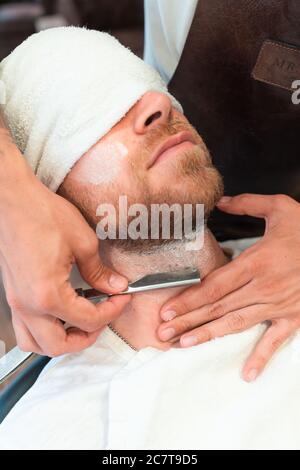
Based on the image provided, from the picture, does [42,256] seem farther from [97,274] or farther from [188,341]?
[188,341]

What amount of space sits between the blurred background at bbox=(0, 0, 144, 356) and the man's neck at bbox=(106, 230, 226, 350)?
1.91 metres

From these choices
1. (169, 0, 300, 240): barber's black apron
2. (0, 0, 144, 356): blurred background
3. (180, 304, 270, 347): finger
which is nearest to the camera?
(180, 304, 270, 347): finger

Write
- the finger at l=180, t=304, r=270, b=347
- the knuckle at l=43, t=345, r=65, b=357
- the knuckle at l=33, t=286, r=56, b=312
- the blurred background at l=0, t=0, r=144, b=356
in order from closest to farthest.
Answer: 1. the knuckle at l=33, t=286, r=56, b=312
2. the knuckle at l=43, t=345, r=65, b=357
3. the finger at l=180, t=304, r=270, b=347
4. the blurred background at l=0, t=0, r=144, b=356

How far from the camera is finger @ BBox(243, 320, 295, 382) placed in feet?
3.68

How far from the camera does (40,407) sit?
3.82 ft

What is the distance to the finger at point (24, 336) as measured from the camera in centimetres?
105

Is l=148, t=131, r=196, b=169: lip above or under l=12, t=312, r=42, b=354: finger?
above

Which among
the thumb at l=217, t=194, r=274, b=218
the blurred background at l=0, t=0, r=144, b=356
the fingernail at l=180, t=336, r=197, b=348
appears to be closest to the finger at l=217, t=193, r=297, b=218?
the thumb at l=217, t=194, r=274, b=218

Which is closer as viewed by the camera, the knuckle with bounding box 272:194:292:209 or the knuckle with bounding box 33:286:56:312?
the knuckle with bounding box 33:286:56:312

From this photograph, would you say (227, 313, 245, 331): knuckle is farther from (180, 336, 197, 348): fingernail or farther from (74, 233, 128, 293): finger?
(74, 233, 128, 293): finger

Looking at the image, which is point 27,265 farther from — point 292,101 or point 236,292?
point 292,101

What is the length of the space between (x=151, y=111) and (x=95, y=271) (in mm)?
320

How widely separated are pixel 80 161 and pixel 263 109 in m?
0.50

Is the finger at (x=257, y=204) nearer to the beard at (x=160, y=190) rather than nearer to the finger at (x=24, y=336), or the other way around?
the beard at (x=160, y=190)
